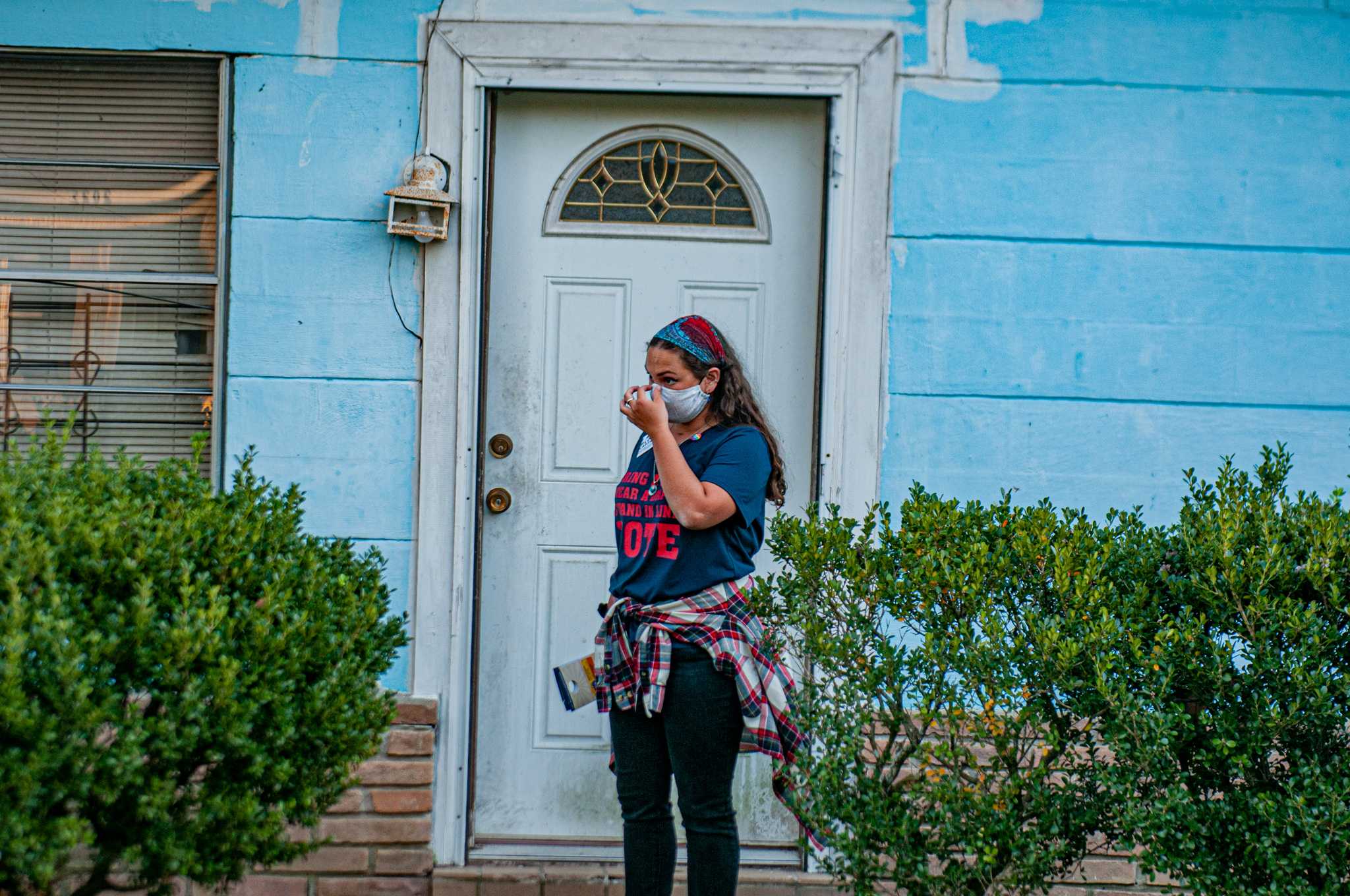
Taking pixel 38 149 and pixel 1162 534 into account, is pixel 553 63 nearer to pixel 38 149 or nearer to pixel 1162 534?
pixel 38 149

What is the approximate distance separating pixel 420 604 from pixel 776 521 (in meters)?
1.50

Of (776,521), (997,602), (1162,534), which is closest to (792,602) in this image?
(776,521)

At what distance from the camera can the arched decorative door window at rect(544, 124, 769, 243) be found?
4.14 metres

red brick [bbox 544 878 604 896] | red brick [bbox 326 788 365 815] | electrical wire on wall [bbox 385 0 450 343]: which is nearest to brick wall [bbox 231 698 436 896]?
red brick [bbox 326 788 365 815]

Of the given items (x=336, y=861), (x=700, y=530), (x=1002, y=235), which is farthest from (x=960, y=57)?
(x=336, y=861)

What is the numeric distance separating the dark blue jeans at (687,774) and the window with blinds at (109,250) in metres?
1.96

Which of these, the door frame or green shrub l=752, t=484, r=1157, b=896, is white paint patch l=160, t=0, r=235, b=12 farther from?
green shrub l=752, t=484, r=1157, b=896

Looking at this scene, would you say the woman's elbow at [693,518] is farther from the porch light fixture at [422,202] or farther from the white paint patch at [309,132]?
the white paint patch at [309,132]

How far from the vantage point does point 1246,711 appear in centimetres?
249

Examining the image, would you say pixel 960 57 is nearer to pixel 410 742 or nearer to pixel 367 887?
pixel 410 742

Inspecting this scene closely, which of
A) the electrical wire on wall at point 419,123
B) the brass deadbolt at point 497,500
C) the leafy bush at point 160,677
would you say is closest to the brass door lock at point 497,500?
the brass deadbolt at point 497,500

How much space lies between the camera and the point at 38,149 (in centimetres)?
415

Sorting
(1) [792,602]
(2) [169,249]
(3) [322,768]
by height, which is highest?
(2) [169,249]

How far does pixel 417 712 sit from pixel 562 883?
729mm
